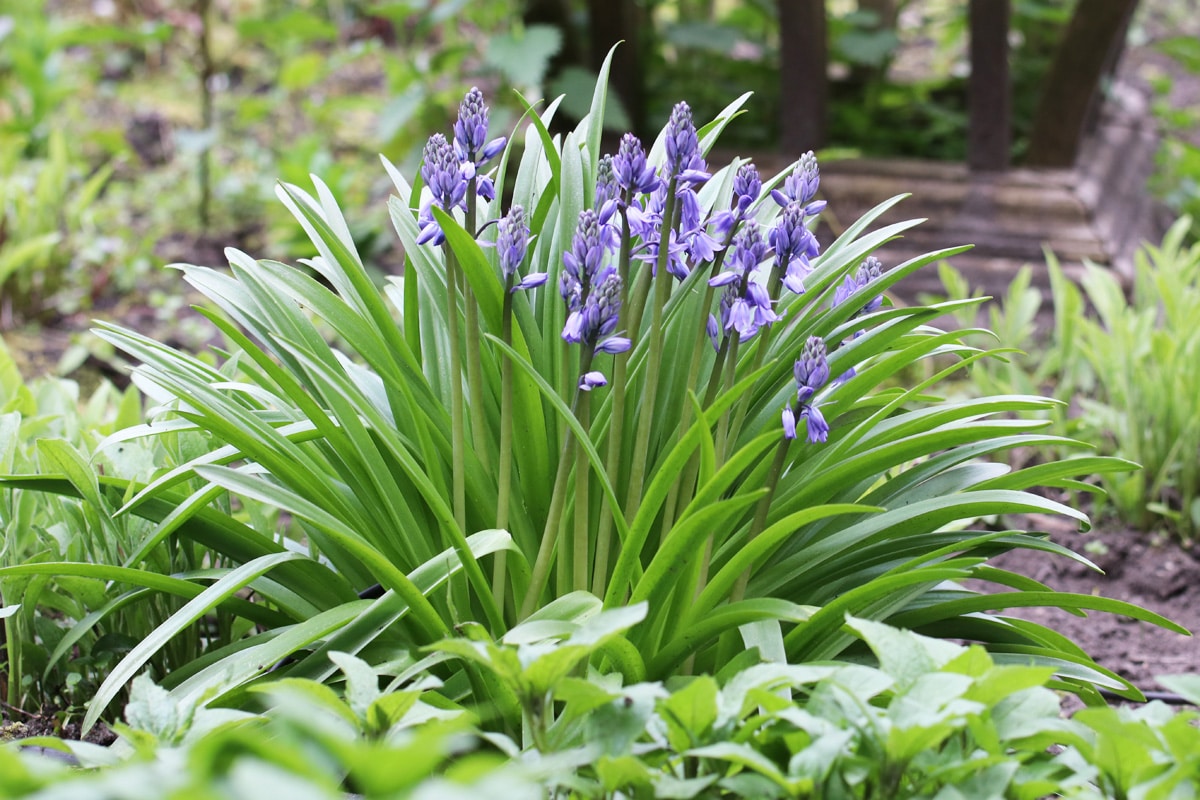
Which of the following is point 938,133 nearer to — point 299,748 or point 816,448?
point 816,448

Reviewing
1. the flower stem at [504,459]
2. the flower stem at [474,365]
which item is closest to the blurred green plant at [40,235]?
the flower stem at [474,365]

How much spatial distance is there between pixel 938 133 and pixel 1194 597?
3.08 metres

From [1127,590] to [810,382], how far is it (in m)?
1.70

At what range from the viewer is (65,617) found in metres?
2.14

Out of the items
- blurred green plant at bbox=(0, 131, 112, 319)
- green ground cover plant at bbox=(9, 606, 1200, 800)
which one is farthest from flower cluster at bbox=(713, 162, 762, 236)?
blurred green plant at bbox=(0, 131, 112, 319)

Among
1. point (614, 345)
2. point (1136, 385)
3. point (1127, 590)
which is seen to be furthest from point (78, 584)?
point (1136, 385)

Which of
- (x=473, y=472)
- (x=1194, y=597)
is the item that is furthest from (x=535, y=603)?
(x=1194, y=597)

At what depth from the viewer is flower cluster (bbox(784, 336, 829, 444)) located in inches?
53.9

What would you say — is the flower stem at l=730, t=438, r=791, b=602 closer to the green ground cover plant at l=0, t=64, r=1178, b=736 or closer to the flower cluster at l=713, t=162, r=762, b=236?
the green ground cover plant at l=0, t=64, r=1178, b=736

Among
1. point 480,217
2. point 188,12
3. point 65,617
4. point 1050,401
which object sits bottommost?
point 65,617

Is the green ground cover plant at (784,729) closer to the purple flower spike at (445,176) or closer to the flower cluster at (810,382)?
the flower cluster at (810,382)

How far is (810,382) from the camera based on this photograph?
1.38 metres

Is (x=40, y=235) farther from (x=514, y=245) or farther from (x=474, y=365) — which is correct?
(x=514, y=245)

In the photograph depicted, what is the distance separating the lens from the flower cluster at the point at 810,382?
1.37 meters
